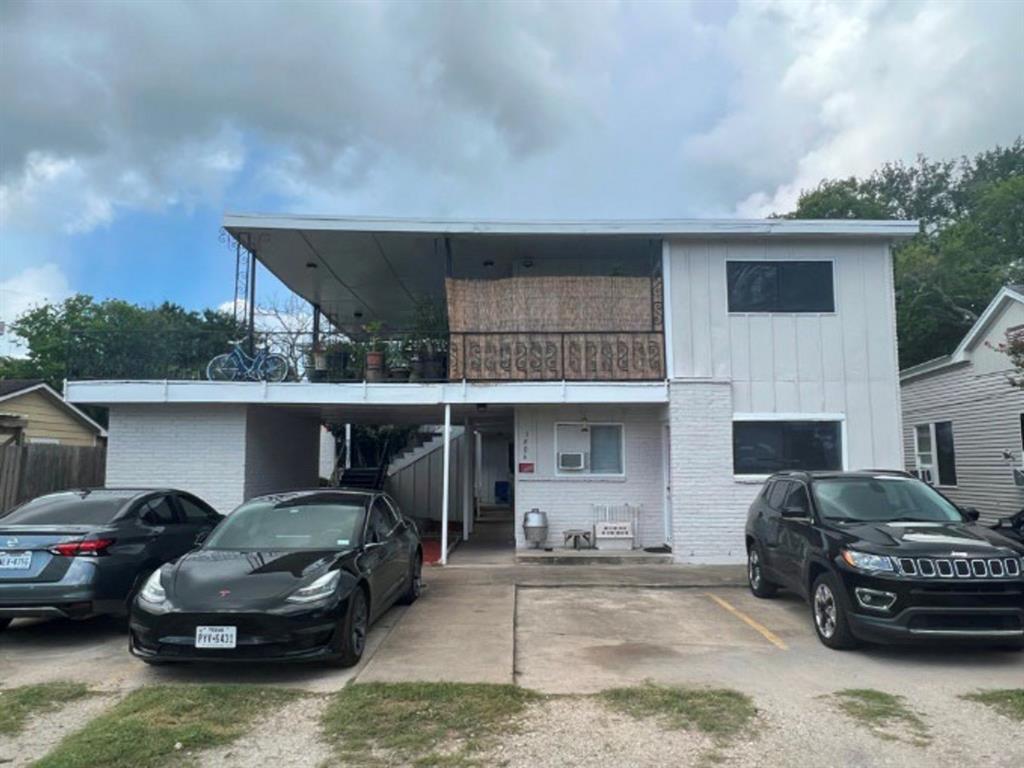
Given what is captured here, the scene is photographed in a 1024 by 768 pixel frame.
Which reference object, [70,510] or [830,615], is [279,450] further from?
[830,615]

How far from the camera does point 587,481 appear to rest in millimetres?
13250

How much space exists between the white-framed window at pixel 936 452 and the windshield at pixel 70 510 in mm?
16400

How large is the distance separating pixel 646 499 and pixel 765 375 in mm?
2970

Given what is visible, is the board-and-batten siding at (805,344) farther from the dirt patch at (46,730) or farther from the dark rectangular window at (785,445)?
the dirt patch at (46,730)

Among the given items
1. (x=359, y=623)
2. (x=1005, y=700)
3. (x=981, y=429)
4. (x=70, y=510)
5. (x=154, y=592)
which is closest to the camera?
(x=1005, y=700)

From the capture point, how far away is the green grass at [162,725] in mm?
4391

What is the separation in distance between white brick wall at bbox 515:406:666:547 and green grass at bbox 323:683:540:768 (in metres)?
7.51

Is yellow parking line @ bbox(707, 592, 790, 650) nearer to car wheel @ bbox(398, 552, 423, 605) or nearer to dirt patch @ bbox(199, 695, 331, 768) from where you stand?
car wheel @ bbox(398, 552, 423, 605)

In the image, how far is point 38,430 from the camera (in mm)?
21703

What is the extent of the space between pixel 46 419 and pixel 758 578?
840 inches

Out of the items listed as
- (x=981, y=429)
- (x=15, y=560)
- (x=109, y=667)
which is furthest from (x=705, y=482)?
(x=15, y=560)

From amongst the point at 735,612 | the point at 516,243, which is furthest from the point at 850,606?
the point at 516,243

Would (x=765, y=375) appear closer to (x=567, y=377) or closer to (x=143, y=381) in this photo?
(x=567, y=377)

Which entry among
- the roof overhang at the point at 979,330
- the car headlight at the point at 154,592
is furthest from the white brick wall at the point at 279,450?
the roof overhang at the point at 979,330
